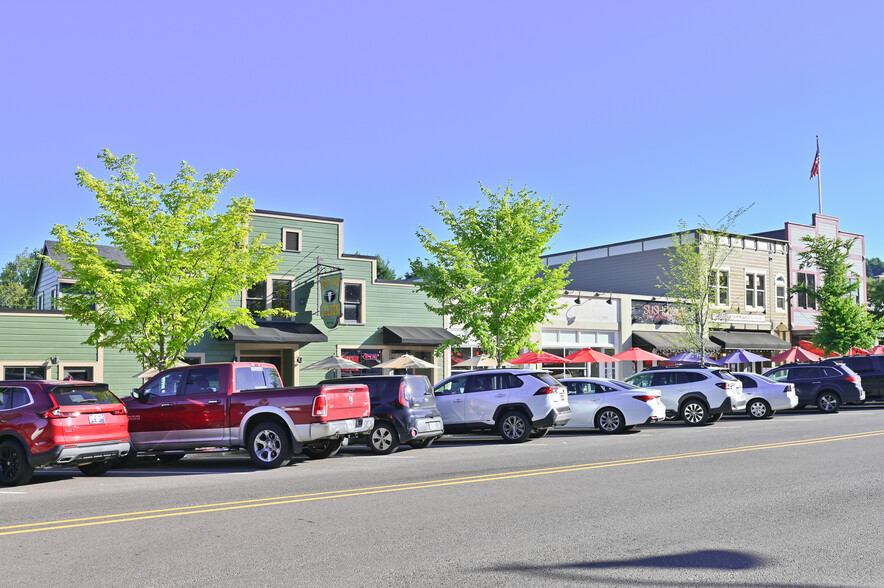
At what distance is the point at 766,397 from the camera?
25359 mm

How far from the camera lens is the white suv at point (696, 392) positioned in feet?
76.2

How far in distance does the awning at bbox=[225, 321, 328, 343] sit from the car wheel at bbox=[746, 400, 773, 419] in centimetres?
1432

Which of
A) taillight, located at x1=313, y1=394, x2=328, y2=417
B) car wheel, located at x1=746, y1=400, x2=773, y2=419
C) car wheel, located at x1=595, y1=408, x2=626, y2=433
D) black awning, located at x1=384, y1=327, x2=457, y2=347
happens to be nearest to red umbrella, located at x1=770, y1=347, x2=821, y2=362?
car wheel, located at x1=746, y1=400, x2=773, y2=419

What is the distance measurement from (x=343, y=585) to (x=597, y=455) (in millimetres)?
9543

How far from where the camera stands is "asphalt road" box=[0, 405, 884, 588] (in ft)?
21.2

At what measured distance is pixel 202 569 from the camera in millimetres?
6625

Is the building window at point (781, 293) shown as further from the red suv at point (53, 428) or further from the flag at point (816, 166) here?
the red suv at point (53, 428)

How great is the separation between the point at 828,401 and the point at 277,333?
61.7 feet

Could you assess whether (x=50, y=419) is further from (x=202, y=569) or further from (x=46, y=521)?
(x=202, y=569)

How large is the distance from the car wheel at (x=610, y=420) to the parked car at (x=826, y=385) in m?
10.9

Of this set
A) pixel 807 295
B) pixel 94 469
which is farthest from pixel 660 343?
pixel 94 469

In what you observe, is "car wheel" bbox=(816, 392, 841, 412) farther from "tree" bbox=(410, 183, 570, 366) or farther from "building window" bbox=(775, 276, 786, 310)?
"building window" bbox=(775, 276, 786, 310)

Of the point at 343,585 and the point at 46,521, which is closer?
the point at 343,585

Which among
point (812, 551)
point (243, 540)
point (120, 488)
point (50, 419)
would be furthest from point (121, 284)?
Answer: point (812, 551)
